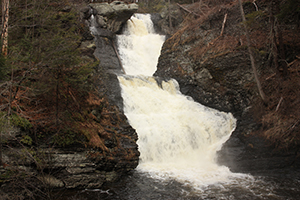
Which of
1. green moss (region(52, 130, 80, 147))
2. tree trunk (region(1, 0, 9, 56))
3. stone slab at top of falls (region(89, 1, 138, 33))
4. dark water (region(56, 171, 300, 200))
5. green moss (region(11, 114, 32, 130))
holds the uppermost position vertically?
stone slab at top of falls (region(89, 1, 138, 33))

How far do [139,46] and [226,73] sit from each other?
11.2 metres

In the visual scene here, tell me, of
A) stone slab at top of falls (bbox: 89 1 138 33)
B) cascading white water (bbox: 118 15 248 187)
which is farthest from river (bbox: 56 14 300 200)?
stone slab at top of falls (bbox: 89 1 138 33)

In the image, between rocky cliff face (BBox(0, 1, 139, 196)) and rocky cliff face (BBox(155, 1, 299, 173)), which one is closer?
rocky cliff face (BBox(0, 1, 139, 196))

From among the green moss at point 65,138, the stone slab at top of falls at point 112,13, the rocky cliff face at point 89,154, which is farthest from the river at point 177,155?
the stone slab at top of falls at point 112,13

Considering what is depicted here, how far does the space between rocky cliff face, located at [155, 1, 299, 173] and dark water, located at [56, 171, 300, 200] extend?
5.03 ft

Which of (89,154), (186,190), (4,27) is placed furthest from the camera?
(89,154)

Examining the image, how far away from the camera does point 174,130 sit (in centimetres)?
1152

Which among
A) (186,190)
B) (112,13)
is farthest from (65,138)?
(112,13)

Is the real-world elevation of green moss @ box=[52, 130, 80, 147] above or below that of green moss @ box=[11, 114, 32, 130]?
below

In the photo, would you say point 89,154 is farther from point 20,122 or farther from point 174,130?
point 174,130

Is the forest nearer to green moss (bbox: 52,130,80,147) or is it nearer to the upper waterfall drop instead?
green moss (bbox: 52,130,80,147)

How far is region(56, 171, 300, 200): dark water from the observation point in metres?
6.56

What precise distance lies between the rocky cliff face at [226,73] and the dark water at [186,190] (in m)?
1.53

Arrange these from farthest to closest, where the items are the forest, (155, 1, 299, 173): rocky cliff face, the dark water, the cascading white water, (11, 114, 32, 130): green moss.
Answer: (155, 1, 299, 173): rocky cliff face → the cascading white water → the dark water → (11, 114, 32, 130): green moss → the forest
